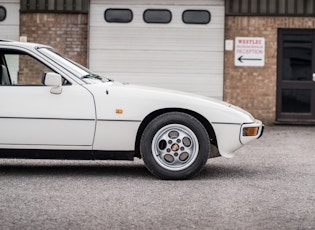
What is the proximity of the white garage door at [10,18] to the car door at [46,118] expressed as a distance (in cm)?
956

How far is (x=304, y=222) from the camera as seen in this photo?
5.50m

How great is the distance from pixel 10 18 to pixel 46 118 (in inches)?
388

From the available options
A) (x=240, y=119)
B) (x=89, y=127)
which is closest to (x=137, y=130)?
(x=89, y=127)

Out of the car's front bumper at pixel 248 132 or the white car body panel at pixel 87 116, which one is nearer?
the white car body panel at pixel 87 116

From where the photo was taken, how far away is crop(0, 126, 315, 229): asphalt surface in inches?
215

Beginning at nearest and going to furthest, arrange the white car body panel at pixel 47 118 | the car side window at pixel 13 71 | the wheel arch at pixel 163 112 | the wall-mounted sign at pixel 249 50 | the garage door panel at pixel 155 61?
the white car body panel at pixel 47 118 → the wheel arch at pixel 163 112 → the car side window at pixel 13 71 → the wall-mounted sign at pixel 249 50 → the garage door panel at pixel 155 61

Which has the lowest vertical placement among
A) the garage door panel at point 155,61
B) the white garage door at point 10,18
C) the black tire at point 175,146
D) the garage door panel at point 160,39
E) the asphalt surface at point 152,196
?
the asphalt surface at point 152,196

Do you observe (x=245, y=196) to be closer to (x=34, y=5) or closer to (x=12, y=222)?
(x=12, y=222)

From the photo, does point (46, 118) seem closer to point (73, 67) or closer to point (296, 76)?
point (73, 67)

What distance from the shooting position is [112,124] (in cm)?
761

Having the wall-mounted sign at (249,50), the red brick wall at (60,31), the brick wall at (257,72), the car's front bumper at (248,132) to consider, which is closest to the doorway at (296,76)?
the brick wall at (257,72)

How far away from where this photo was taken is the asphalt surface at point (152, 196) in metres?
5.45

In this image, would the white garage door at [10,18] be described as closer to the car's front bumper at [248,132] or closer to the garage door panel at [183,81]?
the garage door panel at [183,81]

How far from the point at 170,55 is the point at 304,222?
1171 cm
